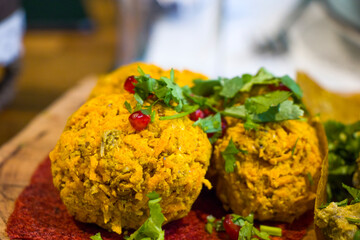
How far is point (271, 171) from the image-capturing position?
1895 millimetres

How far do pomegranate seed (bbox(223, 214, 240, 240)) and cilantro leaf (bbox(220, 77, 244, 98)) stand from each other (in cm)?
68

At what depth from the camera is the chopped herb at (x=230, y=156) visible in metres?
1.90

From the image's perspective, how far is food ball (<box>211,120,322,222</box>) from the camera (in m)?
1.89

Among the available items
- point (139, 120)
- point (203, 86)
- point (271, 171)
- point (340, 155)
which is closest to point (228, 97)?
point (203, 86)

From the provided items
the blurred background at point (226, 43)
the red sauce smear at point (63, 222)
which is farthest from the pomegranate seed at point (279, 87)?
the blurred background at point (226, 43)

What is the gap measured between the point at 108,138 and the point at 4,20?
2.62m

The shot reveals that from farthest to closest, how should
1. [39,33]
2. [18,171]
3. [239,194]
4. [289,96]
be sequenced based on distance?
[39,33], [18,171], [289,96], [239,194]

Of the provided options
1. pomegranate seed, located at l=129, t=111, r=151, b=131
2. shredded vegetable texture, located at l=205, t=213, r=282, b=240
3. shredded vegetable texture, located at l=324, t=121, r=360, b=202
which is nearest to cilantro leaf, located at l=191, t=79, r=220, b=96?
pomegranate seed, located at l=129, t=111, r=151, b=131

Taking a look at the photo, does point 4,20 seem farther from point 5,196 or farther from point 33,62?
point 33,62

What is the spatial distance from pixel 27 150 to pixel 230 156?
59.4 inches

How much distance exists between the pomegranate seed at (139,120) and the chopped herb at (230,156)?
1.51 ft

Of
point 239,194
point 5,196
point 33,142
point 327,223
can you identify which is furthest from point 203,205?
point 33,142

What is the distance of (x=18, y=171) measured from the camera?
2.38m

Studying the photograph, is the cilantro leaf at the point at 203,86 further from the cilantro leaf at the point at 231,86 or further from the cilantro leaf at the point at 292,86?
the cilantro leaf at the point at 292,86
